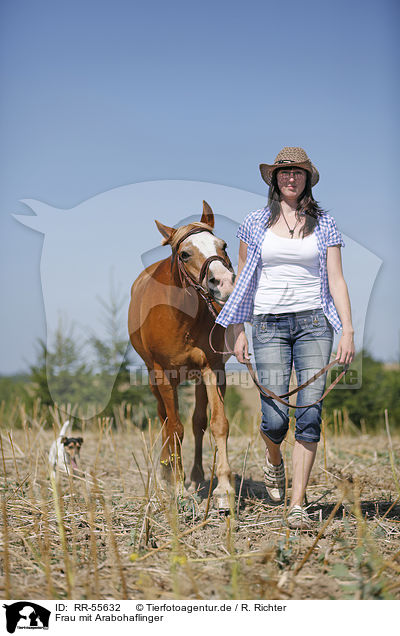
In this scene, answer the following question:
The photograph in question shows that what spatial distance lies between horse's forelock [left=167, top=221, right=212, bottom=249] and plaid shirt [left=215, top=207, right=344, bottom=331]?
47cm

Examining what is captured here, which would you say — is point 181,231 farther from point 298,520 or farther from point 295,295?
point 298,520

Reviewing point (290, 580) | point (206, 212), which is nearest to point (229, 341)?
point (206, 212)

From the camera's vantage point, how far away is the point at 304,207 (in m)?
3.43

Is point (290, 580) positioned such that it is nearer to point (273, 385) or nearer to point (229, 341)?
point (273, 385)

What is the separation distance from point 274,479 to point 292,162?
2222 millimetres

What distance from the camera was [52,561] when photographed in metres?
2.88

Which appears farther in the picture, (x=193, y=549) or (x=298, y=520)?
(x=298, y=520)

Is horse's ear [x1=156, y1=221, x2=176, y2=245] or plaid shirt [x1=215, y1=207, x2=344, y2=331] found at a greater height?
horse's ear [x1=156, y1=221, x2=176, y2=245]

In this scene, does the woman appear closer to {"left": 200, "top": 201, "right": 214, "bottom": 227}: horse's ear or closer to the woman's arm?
the woman's arm

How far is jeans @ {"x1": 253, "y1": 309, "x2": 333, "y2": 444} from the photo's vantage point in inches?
135
